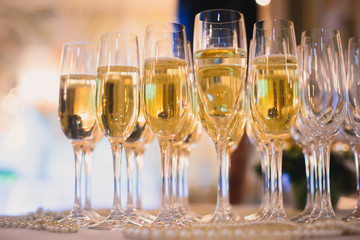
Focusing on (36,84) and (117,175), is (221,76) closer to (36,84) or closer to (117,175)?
(117,175)

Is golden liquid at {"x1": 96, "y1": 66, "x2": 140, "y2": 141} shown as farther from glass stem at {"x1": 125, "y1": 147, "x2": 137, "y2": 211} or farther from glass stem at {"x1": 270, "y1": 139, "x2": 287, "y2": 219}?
glass stem at {"x1": 270, "y1": 139, "x2": 287, "y2": 219}

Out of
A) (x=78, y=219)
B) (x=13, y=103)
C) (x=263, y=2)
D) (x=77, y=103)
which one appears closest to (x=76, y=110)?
(x=77, y=103)

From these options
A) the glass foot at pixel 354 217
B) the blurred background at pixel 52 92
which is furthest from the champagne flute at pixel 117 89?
the blurred background at pixel 52 92

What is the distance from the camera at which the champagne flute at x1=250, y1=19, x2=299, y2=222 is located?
0.86 meters

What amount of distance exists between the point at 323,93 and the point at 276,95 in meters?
0.09

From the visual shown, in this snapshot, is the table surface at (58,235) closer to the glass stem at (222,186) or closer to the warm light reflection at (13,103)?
the glass stem at (222,186)

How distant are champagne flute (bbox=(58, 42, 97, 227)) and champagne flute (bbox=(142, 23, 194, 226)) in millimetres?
229

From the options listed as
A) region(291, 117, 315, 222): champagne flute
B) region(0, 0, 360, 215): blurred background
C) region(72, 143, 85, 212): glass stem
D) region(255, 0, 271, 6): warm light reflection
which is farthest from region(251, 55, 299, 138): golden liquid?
region(255, 0, 271, 6): warm light reflection

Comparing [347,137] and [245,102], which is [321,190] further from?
[245,102]

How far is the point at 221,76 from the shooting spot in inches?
33.5

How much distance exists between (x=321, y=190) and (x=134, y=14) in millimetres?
3767

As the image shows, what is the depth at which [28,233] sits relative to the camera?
0.74m

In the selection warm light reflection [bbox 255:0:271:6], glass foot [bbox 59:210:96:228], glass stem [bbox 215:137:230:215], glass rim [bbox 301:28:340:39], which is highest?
warm light reflection [bbox 255:0:271:6]

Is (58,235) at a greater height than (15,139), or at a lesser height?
lesser
